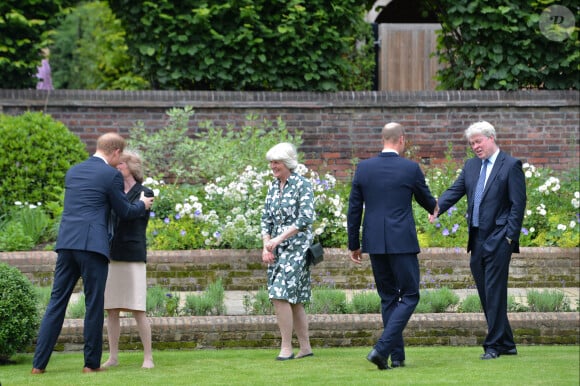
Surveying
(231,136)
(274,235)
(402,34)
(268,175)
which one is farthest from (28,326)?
(402,34)

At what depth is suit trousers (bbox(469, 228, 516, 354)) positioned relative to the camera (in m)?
8.03

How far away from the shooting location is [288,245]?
8000mm

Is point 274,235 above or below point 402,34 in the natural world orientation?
below

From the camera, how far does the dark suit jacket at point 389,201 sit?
7.50 metres

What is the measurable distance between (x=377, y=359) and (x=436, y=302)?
6.53 feet

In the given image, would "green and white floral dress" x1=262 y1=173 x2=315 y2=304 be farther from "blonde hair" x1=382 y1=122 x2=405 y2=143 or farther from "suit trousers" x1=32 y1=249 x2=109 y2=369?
"suit trousers" x1=32 y1=249 x2=109 y2=369

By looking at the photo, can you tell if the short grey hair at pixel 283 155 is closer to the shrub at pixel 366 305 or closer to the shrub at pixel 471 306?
the shrub at pixel 366 305

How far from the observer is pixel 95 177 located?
7.42 meters

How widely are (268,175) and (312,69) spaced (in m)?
2.88

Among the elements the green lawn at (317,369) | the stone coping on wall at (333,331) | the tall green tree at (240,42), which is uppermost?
the tall green tree at (240,42)

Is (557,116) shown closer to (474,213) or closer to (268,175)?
(268,175)

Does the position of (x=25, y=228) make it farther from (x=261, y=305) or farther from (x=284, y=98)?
(x=284, y=98)

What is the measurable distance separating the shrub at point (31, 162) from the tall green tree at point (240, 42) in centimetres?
242

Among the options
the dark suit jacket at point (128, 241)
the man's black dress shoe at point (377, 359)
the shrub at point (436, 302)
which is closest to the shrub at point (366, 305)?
the shrub at point (436, 302)
